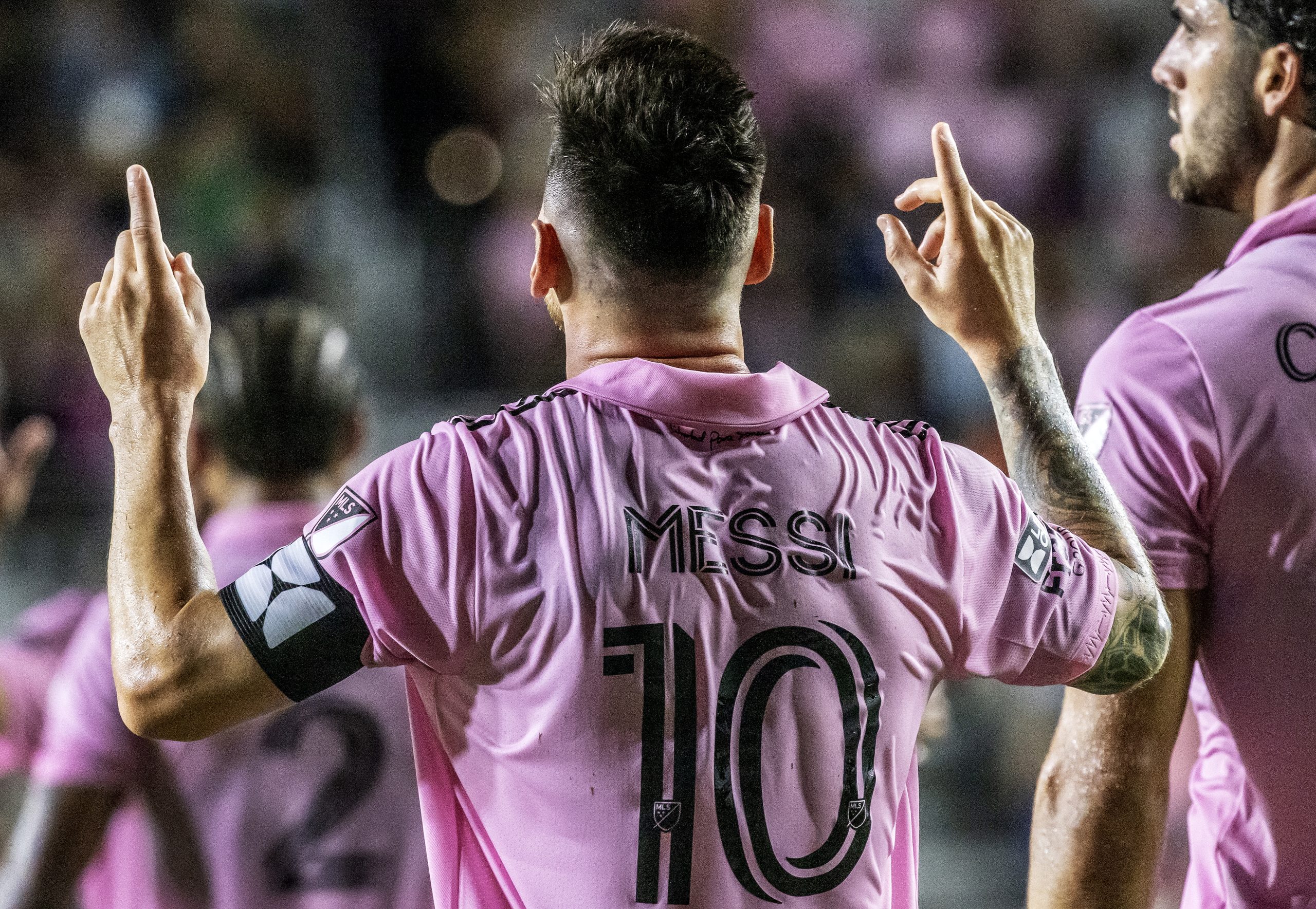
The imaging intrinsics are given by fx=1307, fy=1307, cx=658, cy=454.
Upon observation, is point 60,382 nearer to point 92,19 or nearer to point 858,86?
point 92,19

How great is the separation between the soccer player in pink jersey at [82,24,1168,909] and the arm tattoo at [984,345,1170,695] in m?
0.01

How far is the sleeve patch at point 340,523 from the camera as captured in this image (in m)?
1.53

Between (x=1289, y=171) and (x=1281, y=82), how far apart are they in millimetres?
163

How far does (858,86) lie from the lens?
24.3 ft

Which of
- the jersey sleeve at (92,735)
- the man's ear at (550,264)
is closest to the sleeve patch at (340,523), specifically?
the man's ear at (550,264)

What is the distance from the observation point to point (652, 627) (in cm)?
155

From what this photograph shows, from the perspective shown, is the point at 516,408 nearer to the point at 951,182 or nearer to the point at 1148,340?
the point at 951,182

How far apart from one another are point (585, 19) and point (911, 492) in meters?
5.98

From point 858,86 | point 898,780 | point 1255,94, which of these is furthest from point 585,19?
point 898,780

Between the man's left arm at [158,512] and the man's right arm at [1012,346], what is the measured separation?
3.43 feet

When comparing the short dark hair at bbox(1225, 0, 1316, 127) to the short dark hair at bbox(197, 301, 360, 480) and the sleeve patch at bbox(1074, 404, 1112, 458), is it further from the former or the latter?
the short dark hair at bbox(197, 301, 360, 480)

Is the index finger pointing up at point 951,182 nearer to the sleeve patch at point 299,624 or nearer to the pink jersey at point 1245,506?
the pink jersey at point 1245,506

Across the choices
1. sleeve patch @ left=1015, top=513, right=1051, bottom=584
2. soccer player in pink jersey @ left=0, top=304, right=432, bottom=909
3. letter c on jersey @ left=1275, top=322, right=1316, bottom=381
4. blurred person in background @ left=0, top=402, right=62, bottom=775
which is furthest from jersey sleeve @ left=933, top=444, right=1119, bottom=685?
blurred person in background @ left=0, top=402, right=62, bottom=775

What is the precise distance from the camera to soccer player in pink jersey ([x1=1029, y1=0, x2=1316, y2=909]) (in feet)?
7.05
